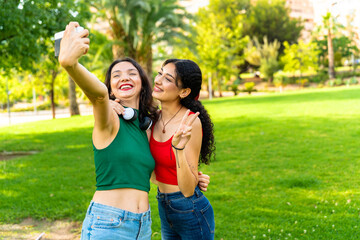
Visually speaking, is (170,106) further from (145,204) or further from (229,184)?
(229,184)

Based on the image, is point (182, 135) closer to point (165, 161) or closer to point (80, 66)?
point (165, 161)

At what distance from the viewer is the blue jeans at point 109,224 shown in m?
2.24

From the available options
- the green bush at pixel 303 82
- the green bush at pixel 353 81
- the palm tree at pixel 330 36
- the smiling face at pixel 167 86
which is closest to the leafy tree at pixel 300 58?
the green bush at pixel 303 82

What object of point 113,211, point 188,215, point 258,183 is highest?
point 113,211

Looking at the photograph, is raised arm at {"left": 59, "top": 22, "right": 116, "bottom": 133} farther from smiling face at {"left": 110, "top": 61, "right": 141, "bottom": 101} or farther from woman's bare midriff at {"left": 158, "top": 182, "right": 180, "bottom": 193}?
woman's bare midriff at {"left": 158, "top": 182, "right": 180, "bottom": 193}

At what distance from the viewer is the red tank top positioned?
2.55m

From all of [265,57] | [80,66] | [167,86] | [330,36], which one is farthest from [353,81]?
[80,66]

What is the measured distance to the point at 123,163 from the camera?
235 centimetres

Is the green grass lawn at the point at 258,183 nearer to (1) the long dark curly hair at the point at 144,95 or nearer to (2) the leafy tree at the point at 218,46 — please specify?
(1) the long dark curly hair at the point at 144,95

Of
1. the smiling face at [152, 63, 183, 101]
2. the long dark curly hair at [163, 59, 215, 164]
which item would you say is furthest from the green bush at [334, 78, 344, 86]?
the smiling face at [152, 63, 183, 101]

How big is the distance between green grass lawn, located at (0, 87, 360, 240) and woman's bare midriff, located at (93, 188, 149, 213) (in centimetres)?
267

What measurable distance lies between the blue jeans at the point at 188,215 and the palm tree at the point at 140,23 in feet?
63.3

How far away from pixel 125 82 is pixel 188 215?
1.06 m

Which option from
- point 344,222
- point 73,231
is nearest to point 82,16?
point 73,231
